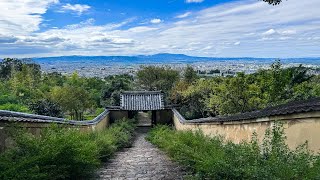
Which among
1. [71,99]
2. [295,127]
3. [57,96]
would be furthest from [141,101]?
[295,127]

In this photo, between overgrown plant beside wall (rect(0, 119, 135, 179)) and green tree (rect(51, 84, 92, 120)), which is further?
green tree (rect(51, 84, 92, 120))

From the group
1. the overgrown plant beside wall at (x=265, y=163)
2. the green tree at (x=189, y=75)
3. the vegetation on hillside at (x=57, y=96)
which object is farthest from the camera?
the green tree at (x=189, y=75)

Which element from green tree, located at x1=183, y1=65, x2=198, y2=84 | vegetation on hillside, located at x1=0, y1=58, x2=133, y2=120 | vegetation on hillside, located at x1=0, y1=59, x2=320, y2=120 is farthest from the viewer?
green tree, located at x1=183, y1=65, x2=198, y2=84

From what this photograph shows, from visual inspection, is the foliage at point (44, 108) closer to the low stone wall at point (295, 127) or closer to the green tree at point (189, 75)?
the green tree at point (189, 75)

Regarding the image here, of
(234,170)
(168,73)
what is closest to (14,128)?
(234,170)

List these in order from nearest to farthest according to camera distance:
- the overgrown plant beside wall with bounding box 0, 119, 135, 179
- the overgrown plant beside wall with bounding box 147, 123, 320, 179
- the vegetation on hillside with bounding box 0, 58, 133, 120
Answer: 1. the overgrown plant beside wall with bounding box 147, 123, 320, 179
2. the overgrown plant beside wall with bounding box 0, 119, 135, 179
3. the vegetation on hillside with bounding box 0, 58, 133, 120

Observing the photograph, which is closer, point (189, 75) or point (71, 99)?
point (71, 99)

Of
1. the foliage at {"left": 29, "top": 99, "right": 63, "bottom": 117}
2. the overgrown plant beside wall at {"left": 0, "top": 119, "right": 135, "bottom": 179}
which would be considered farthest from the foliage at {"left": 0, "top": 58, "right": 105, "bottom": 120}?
the overgrown plant beside wall at {"left": 0, "top": 119, "right": 135, "bottom": 179}

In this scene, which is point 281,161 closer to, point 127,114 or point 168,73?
point 127,114

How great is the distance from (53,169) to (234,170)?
245cm

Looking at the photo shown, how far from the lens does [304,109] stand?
461 cm

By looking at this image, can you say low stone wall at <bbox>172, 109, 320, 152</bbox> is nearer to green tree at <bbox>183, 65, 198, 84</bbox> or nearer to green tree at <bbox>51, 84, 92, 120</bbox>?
green tree at <bbox>51, 84, 92, 120</bbox>

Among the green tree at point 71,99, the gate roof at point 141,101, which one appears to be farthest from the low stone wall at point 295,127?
the green tree at point 71,99

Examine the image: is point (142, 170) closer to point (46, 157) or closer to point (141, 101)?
point (46, 157)
